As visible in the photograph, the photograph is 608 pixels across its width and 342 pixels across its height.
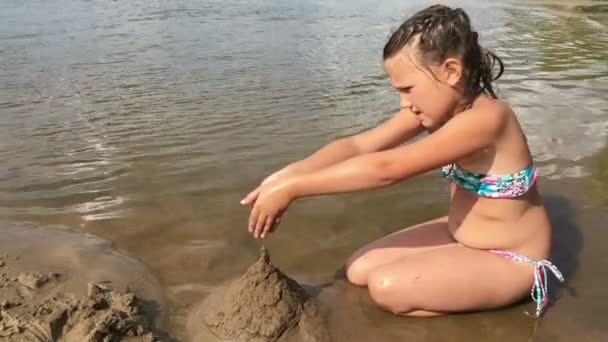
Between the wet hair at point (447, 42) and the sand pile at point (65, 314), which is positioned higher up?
the wet hair at point (447, 42)

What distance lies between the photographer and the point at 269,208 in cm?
234

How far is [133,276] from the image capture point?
2842 mm

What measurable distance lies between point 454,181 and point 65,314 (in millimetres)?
1862

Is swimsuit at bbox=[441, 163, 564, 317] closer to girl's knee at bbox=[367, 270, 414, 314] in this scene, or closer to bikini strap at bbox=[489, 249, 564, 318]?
bikini strap at bbox=[489, 249, 564, 318]

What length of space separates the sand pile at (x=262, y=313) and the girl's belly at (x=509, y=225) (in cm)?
84

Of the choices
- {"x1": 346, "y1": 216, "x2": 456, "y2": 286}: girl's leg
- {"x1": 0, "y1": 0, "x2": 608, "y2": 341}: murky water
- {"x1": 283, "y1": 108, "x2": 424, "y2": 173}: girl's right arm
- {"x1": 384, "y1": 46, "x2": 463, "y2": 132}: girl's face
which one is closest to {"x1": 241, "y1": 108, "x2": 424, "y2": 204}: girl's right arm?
{"x1": 283, "y1": 108, "x2": 424, "y2": 173}: girl's right arm

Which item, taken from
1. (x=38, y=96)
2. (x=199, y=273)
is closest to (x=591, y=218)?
(x=199, y=273)

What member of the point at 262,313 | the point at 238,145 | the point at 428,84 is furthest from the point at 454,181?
the point at 238,145

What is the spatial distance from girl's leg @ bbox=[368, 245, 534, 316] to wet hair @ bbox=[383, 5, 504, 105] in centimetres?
74

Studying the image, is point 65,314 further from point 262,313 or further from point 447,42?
point 447,42

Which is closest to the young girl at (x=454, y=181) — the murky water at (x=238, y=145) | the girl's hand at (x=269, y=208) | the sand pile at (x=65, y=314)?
the girl's hand at (x=269, y=208)

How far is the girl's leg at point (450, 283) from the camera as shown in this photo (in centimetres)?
252

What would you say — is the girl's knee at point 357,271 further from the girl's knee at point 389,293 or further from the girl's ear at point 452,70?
the girl's ear at point 452,70

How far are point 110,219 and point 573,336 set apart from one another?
261 cm
